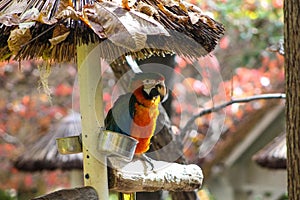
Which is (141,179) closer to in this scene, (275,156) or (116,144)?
(116,144)

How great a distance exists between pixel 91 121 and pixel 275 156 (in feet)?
9.96

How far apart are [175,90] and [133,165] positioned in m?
1.09

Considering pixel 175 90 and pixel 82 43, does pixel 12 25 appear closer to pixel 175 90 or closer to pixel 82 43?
pixel 82 43

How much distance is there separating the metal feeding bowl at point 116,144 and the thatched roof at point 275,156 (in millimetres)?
2901

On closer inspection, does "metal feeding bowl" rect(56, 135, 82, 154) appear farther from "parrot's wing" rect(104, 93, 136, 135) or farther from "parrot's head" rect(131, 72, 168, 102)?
"parrot's head" rect(131, 72, 168, 102)

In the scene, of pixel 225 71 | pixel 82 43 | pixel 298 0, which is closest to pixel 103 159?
pixel 82 43

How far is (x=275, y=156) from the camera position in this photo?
478cm

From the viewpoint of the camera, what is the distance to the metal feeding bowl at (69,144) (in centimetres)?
205

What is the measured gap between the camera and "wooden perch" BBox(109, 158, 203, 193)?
2.07m

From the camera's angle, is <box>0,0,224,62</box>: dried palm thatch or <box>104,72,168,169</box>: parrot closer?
<box>0,0,224,62</box>: dried palm thatch

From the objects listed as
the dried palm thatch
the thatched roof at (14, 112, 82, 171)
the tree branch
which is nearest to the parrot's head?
the dried palm thatch

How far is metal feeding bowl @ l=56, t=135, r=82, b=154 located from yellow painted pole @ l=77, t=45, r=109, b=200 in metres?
0.06

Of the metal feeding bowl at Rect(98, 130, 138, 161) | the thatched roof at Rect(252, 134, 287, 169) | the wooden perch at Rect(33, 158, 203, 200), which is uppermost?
the thatched roof at Rect(252, 134, 287, 169)

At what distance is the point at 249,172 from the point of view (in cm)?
795
